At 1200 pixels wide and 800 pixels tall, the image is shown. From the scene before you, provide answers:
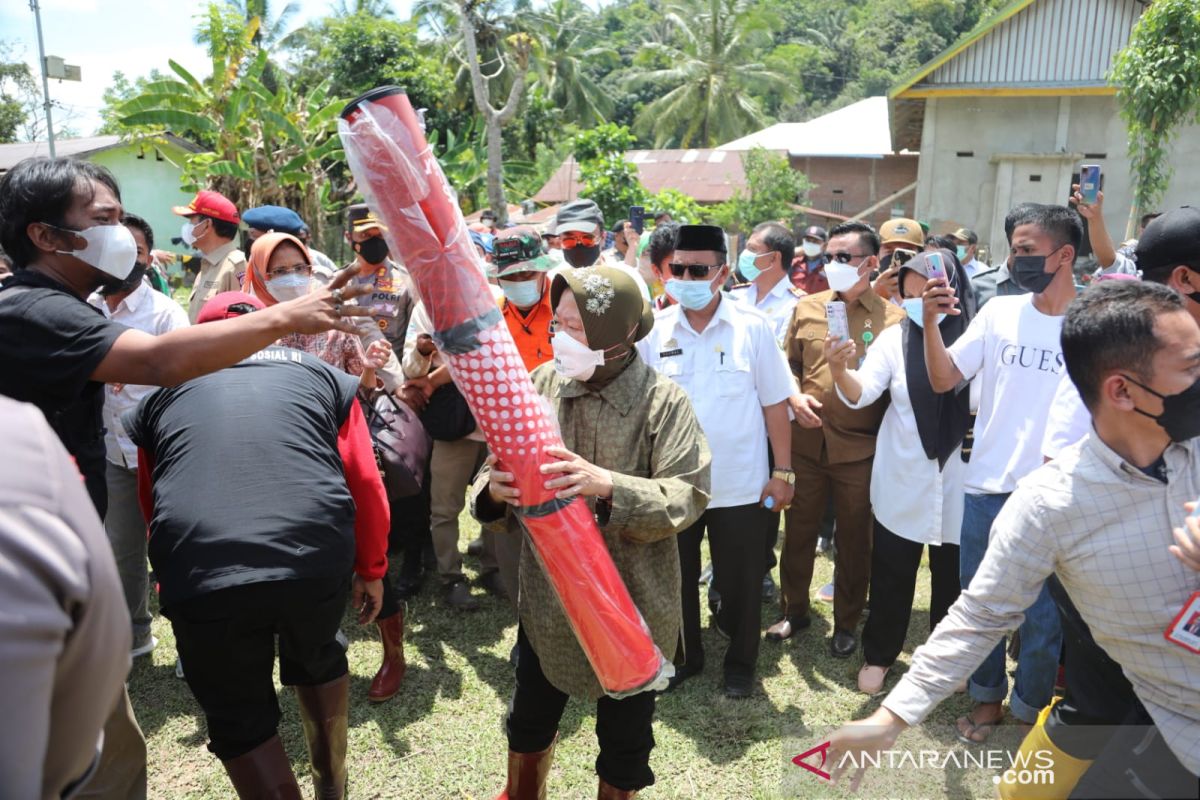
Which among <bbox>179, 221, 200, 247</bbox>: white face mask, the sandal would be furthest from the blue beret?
the sandal

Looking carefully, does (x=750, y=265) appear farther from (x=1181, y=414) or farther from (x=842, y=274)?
(x=1181, y=414)

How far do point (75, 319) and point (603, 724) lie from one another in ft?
6.45

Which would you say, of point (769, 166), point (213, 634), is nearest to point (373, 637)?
point (213, 634)

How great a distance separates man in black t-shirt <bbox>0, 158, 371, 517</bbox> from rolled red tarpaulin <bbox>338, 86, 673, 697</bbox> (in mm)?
224

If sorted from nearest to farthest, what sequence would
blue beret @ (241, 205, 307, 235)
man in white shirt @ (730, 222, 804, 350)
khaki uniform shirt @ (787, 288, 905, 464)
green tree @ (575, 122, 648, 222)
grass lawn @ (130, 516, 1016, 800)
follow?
grass lawn @ (130, 516, 1016, 800), khaki uniform shirt @ (787, 288, 905, 464), blue beret @ (241, 205, 307, 235), man in white shirt @ (730, 222, 804, 350), green tree @ (575, 122, 648, 222)

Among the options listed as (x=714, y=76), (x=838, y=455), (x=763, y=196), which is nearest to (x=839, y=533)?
(x=838, y=455)

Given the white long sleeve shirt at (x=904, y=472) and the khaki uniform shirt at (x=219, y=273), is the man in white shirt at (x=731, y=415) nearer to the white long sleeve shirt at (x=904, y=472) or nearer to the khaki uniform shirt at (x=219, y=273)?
the white long sleeve shirt at (x=904, y=472)

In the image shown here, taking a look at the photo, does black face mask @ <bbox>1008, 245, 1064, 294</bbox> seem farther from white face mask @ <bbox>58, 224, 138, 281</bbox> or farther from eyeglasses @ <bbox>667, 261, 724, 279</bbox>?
white face mask @ <bbox>58, 224, 138, 281</bbox>

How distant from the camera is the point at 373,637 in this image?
15.0 ft

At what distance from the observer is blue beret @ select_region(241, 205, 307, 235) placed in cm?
556

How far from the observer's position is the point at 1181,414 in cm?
197

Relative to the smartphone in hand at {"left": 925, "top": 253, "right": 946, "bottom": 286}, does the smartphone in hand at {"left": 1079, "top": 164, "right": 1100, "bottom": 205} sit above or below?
above

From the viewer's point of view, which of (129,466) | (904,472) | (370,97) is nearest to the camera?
(370,97)

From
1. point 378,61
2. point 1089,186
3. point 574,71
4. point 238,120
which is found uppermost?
point 574,71
